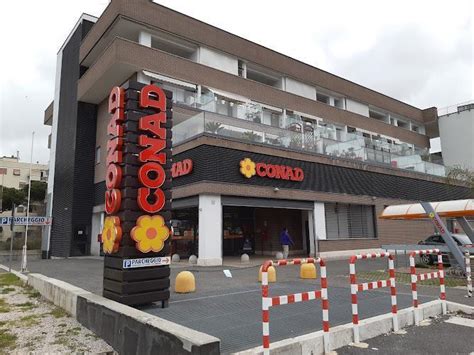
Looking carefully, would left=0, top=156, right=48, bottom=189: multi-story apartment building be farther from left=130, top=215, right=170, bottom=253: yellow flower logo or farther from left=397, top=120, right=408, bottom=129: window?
left=130, top=215, right=170, bottom=253: yellow flower logo

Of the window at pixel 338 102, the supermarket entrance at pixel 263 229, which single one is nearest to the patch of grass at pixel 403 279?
the supermarket entrance at pixel 263 229

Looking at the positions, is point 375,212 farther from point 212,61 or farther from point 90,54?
point 90,54

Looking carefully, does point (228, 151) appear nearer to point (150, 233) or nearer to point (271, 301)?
point (150, 233)

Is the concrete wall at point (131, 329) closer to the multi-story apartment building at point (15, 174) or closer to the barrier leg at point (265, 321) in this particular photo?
the barrier leg at point (265, 321)

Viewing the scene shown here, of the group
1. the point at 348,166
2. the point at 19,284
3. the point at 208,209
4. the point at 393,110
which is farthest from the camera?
the point at 393,110

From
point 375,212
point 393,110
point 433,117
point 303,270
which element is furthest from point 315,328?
point 433,117

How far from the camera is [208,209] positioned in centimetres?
1769

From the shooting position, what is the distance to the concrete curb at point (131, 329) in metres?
4.34

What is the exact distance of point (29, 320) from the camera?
25.3 feet

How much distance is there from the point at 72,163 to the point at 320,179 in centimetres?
1789

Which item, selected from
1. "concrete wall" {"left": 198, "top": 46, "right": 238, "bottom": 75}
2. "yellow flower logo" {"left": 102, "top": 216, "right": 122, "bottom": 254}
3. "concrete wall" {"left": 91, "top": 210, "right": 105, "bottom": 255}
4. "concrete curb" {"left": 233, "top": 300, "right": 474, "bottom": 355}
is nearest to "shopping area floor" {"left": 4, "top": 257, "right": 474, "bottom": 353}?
"concrete curb" {"left": 233, "top": 300, "right": 474, "bottom": 355}

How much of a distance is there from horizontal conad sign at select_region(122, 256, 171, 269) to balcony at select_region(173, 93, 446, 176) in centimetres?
1097

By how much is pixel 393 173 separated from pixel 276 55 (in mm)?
13072

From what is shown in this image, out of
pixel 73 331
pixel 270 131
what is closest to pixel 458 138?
pixel 270 131
